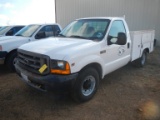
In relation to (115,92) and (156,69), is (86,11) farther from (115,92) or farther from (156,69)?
(115,92)

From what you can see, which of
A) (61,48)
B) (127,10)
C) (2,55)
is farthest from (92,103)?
(127,10)

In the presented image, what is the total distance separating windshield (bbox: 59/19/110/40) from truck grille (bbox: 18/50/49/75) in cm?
138

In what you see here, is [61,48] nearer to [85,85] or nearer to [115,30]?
[85,85]

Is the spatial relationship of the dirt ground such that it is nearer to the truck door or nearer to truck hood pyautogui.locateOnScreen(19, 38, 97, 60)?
the truck door

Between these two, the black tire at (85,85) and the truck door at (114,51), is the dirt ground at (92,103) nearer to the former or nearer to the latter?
the black tire at (85,85)

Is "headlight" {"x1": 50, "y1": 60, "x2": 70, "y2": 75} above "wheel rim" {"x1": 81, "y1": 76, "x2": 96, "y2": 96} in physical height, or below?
above

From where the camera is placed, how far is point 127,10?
39.4ft

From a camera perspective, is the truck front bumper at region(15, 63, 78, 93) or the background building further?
the background building

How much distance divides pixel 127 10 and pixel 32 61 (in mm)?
10162

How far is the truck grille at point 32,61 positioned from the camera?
3258 millimetres

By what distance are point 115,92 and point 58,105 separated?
5.08ft

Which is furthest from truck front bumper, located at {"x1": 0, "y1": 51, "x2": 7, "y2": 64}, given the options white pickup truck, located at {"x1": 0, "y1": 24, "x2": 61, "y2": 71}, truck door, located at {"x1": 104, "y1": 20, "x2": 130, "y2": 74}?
truck door, located at {"x1": 104, "y1": 20, "x2": 130, "y2": 74}

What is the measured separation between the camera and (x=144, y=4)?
11.5 metres

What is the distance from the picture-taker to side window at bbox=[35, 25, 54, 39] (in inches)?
251
